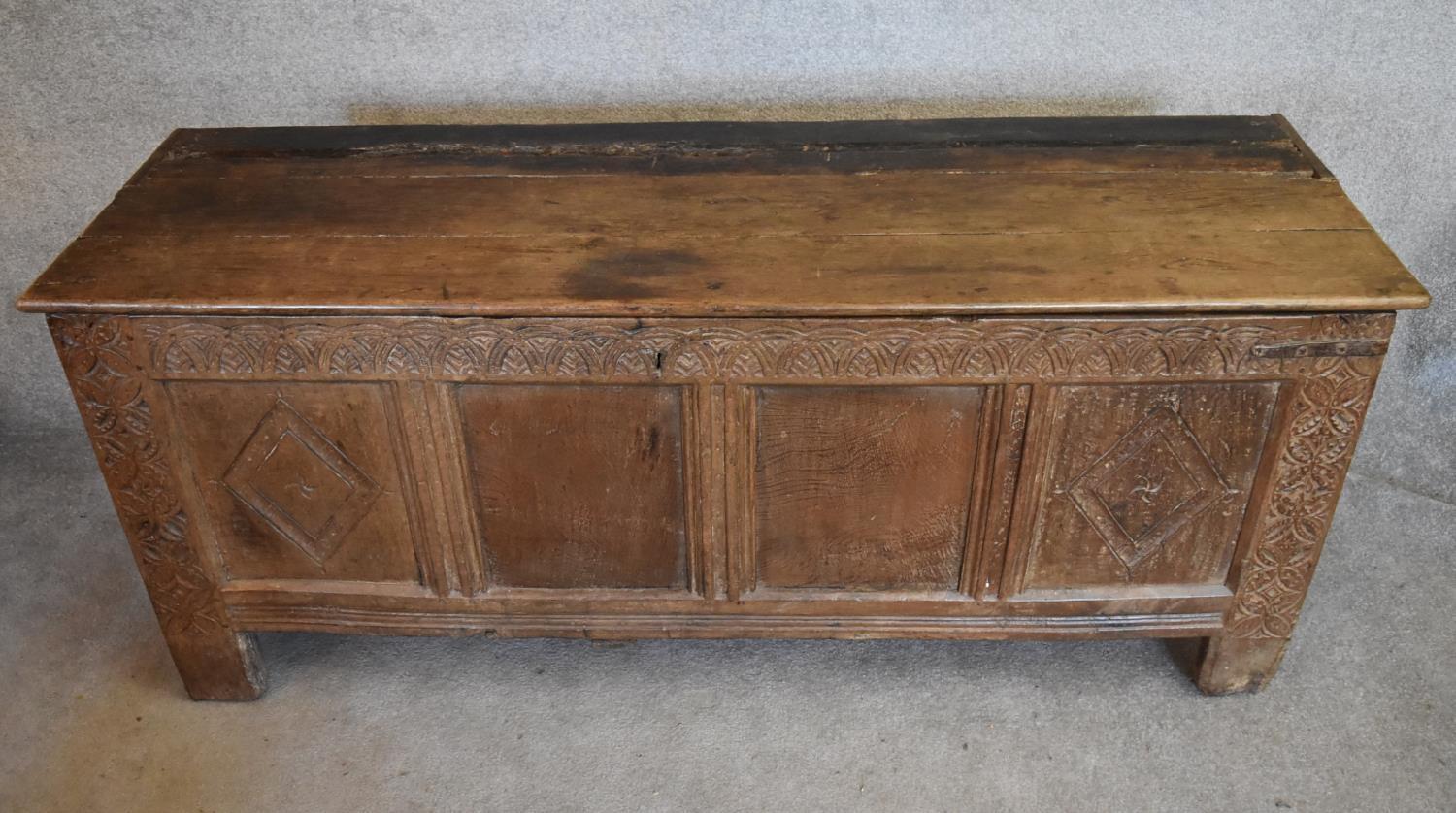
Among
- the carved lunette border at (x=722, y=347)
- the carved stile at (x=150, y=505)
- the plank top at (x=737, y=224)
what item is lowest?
the carved stile at (x=150, y=505)

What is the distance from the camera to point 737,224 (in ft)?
5.75

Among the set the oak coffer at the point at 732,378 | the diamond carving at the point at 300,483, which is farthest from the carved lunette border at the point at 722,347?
the diamond carving at the point at 300,483

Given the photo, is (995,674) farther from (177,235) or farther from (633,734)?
(177,235)

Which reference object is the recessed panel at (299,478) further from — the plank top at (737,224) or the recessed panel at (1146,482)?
the recessed panel at (1146,482)

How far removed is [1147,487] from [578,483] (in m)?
0.81

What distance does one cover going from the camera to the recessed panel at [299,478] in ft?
5.61

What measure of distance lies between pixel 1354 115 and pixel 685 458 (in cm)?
139

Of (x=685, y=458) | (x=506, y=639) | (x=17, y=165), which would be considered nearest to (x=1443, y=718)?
(x=685, y=458)

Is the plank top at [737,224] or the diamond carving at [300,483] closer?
the plank top at [737,224]

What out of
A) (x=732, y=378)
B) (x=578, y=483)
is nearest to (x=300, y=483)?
(x=578, y=483)

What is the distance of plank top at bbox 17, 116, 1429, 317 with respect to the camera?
1591mm

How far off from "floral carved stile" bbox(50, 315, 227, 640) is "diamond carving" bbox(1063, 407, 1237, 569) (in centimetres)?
128

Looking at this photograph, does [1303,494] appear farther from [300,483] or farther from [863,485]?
[300,483]

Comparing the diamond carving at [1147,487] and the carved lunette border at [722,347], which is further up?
the carved lunette border at [722,347]
